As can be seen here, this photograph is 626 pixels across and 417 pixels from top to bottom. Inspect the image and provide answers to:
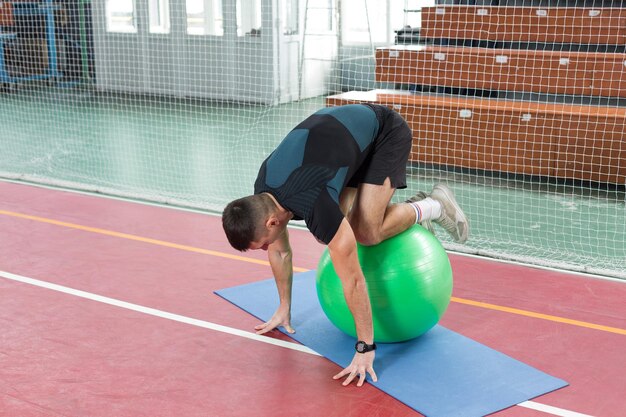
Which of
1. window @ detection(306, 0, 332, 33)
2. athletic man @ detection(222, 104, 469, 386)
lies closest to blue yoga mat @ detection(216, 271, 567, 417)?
athletic man @ detection(222, 104, 469, 386)

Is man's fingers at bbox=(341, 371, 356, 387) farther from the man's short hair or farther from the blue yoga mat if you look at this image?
the man's short hair

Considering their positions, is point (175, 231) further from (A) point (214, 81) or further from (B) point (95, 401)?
(A) point (214, 81)

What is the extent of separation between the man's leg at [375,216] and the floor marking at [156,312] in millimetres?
637

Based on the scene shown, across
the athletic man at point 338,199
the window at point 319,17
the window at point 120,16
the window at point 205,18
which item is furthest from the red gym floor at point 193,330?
the window at point 120,16

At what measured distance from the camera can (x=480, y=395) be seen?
2.99 metres

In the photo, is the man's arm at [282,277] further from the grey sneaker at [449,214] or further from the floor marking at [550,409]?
the floor marking at [550,409]

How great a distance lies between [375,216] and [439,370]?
74 centimetres

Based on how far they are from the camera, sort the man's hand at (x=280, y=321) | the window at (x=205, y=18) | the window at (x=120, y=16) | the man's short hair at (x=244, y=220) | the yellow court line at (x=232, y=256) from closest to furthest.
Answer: the man's short hair at (x=244, y=220) → the man's hand at (x=280, y=321) → the yellow court line at (x=232, y=256) → the window at (x=205, y=18) → the window at (x=120, y=16)

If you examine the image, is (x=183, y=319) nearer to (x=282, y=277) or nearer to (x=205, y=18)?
(x=282, y=277)

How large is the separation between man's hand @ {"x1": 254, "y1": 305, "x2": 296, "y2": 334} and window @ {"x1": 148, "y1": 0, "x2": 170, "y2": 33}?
28.3 ft

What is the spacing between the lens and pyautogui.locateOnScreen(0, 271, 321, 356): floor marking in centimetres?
354

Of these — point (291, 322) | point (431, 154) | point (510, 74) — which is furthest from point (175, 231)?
point (510, 74)

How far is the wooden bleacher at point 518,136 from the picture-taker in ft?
20.6

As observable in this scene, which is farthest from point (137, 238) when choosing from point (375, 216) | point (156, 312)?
point (375, 216)
